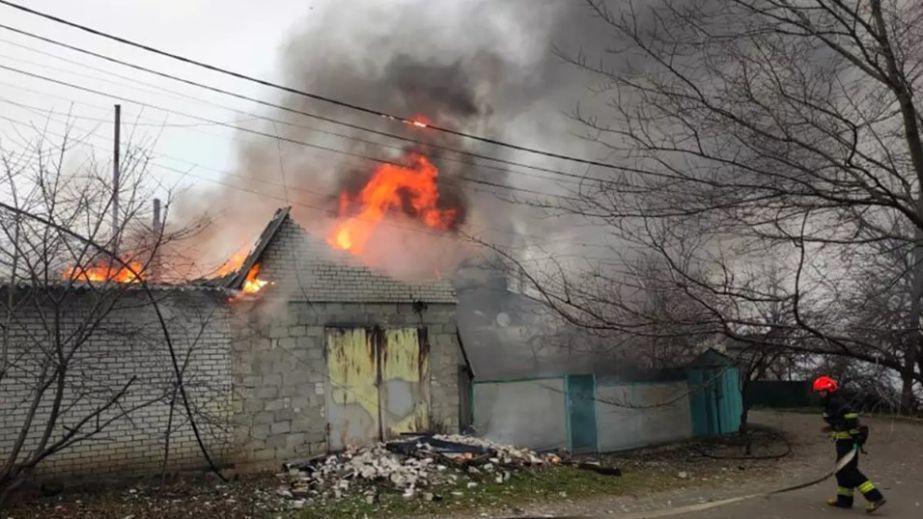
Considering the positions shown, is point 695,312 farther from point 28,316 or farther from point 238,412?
point 28,316

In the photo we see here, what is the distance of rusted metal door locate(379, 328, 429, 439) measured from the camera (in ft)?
34.4

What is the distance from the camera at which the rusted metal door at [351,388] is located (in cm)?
1006

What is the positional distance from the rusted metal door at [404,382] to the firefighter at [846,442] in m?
5.61

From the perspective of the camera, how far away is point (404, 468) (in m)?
8.75

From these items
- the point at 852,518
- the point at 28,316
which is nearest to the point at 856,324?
the point at 852,518

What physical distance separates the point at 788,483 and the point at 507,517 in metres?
5.01

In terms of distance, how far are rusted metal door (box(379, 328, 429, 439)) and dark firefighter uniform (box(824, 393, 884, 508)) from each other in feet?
18.6

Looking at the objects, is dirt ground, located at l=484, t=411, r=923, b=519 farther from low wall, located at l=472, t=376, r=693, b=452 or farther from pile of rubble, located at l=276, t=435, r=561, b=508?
low wall, located at l=472, t=376, r=693, b=452

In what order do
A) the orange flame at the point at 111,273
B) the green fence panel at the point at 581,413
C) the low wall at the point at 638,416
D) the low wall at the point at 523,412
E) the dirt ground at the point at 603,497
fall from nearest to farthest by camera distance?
the orange flame at the point at 111,273, the dirt ground at the point at 603,497, the low wall at the point at 523,412, the green fence panel at the point at 581,413, the low wall at the point at 638,416

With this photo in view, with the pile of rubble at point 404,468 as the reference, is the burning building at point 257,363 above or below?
above

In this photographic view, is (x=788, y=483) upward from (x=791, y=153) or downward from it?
downward

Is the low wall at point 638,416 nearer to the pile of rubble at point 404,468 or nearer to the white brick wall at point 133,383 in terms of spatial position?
the pile of rubble at point 404,468

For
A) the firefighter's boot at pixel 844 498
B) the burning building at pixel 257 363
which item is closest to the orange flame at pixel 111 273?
the burning building at pixel 257 363

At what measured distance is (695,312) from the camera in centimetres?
581
